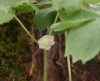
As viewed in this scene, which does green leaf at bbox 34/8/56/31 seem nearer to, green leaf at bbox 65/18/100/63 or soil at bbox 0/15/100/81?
green leaf at bbox 65/18/100/63

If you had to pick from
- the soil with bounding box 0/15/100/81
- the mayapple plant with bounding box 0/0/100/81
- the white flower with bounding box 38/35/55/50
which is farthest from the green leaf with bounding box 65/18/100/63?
the soil with bounding box 0/15/100/81

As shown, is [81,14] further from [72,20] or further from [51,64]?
[51,64]

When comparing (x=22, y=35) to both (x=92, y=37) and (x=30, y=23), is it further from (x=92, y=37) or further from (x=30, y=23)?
(x=92, y=37)

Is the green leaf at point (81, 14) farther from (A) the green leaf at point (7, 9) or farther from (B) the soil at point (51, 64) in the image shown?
(B) the soil at point (51, 64)

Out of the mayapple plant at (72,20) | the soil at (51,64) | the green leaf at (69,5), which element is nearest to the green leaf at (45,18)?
the mayapple plant at (72,20)

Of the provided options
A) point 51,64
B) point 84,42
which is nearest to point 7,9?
point 84,42

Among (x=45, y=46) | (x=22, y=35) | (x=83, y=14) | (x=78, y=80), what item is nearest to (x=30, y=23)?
(x=22, y=35)
